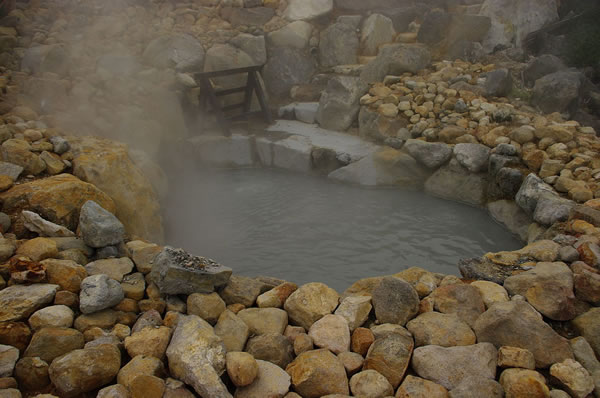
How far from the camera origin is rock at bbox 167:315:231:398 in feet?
5.79

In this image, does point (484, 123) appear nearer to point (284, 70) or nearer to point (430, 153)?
point (430, 153)

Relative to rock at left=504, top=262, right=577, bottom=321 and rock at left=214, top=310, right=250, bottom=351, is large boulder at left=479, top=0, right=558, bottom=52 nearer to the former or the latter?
rock at left=504, top=262, right=577, bottom=321

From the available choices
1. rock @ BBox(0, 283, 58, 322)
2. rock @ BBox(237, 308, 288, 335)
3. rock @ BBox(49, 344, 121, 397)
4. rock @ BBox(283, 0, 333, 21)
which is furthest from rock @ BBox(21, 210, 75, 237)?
rock @ BBox(283, 0, 333, 21)


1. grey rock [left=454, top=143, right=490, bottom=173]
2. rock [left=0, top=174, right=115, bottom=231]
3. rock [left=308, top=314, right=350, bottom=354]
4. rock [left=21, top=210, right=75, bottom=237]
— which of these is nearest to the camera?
rock [left=308, top=314, right=350, bottom=354]

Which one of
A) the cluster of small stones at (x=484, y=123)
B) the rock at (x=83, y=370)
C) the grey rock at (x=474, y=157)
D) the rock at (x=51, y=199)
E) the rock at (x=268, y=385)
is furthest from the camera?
the grey rock at (x=474, y=157)

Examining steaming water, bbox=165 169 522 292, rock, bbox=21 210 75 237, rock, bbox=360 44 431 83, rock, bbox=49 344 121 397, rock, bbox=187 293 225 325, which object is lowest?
steaming water, bbox=165 169 522 292

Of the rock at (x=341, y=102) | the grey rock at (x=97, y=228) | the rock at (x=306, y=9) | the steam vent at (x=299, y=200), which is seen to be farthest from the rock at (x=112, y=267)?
the rock at (x=306, y=9)

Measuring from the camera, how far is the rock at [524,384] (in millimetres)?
1793

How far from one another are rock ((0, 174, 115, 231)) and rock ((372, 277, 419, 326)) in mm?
2399

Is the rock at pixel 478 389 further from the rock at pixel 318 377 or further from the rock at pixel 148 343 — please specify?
the rock at pixel 148 343

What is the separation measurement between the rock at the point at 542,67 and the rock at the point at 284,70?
163 inches

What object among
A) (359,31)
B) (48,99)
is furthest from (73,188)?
(359,31)

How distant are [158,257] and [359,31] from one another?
25.5ft

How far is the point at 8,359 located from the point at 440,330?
2.13m
